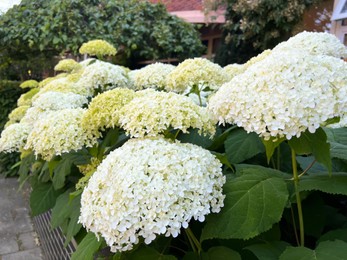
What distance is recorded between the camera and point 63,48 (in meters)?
5.34

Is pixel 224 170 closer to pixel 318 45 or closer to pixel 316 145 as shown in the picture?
pixel 316 145

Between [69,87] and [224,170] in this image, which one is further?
[69,87]

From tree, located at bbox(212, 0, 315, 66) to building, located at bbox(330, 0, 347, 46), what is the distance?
0.48m

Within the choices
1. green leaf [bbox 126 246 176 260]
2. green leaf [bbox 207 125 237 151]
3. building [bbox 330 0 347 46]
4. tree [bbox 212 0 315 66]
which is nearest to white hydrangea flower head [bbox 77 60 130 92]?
green leaf [bbox 207 125 237 151]

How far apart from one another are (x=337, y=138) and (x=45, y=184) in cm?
144

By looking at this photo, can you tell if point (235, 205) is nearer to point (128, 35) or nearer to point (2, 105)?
point (128, 35)

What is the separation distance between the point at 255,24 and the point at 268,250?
6.85 m

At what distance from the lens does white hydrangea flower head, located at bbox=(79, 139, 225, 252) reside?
846 millimetres

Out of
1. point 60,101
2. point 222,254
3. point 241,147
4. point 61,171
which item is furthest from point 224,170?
point 60,101

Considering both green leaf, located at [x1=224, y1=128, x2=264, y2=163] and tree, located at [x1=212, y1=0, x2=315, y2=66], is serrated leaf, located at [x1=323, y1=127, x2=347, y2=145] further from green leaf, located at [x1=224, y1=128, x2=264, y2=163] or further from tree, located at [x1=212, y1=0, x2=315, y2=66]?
tree, located at [x1=212, y1=0, x2=315, y2=66]

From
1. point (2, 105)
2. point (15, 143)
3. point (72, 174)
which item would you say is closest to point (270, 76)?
point (72, 174)

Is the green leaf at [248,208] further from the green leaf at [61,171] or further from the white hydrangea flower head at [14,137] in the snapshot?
the white hydrangea flower head at [14,137]

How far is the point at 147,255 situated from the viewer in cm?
106

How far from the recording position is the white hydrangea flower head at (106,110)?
127 centimetres
